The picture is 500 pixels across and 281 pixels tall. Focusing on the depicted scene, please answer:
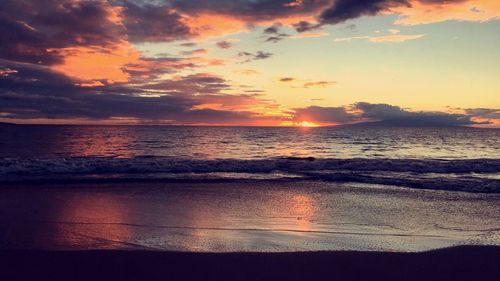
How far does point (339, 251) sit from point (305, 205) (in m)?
4.85

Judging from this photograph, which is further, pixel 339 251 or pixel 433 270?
pixel 339 251

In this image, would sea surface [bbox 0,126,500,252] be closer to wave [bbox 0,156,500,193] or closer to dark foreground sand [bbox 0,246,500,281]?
wave [bbox 0,156,500,193]

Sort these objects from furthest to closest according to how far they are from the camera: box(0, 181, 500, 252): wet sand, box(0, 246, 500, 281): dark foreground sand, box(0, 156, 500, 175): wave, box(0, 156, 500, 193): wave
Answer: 1. box(0, 156, 500, 175): wave
2. box(0, 156, 500, 193): wave
3. box(0, 181, 500, 252): wet sand
4. box(0, 246, 500, 281): dark foreground sand

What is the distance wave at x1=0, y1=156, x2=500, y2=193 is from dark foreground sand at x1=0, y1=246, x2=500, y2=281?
10.9m

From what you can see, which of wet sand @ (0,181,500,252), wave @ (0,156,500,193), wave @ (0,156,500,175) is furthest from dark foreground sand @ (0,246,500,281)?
wave @ (0,156,500,175)

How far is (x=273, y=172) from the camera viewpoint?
72.0ft

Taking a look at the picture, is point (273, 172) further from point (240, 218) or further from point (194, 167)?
point (240, 218)

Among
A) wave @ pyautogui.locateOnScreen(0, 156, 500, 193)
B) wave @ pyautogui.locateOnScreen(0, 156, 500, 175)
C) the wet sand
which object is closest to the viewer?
the wet sand

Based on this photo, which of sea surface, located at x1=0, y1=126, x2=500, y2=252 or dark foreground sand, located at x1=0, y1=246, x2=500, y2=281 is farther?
sea surface, located at x1=0, y1=126, x2=500, y2=252

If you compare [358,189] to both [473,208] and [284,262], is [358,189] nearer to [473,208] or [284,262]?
[473,208]

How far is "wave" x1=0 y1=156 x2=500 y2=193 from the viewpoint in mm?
17766

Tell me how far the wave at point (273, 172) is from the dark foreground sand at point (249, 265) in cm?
1087

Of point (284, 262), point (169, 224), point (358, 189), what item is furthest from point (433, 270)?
point (358, 189)

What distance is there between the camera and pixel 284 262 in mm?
6414
